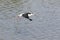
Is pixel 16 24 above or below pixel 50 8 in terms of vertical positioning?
below

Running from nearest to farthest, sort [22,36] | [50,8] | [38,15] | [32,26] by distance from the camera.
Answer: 1. [22,36]
2. [32,26]
3. [38,15]
4. [50,8]

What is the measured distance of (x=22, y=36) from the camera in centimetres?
916

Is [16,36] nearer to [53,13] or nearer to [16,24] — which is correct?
[16,24]

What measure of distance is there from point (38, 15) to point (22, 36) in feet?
8.72

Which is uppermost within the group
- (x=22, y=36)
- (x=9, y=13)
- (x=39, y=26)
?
(x=9, y=13)

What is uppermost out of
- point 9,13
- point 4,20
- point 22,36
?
point 9,13

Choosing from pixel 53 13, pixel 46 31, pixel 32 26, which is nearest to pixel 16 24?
pixel 32 26

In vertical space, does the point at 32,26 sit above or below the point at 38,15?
below

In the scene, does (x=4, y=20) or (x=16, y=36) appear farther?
(x=4, y=20)

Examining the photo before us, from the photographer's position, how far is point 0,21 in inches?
421

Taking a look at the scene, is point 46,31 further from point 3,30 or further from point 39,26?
point 3,30

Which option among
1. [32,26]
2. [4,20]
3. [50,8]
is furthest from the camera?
[50,8]

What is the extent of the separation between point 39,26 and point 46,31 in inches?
22.4

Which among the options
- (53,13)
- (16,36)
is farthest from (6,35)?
(53,13)
